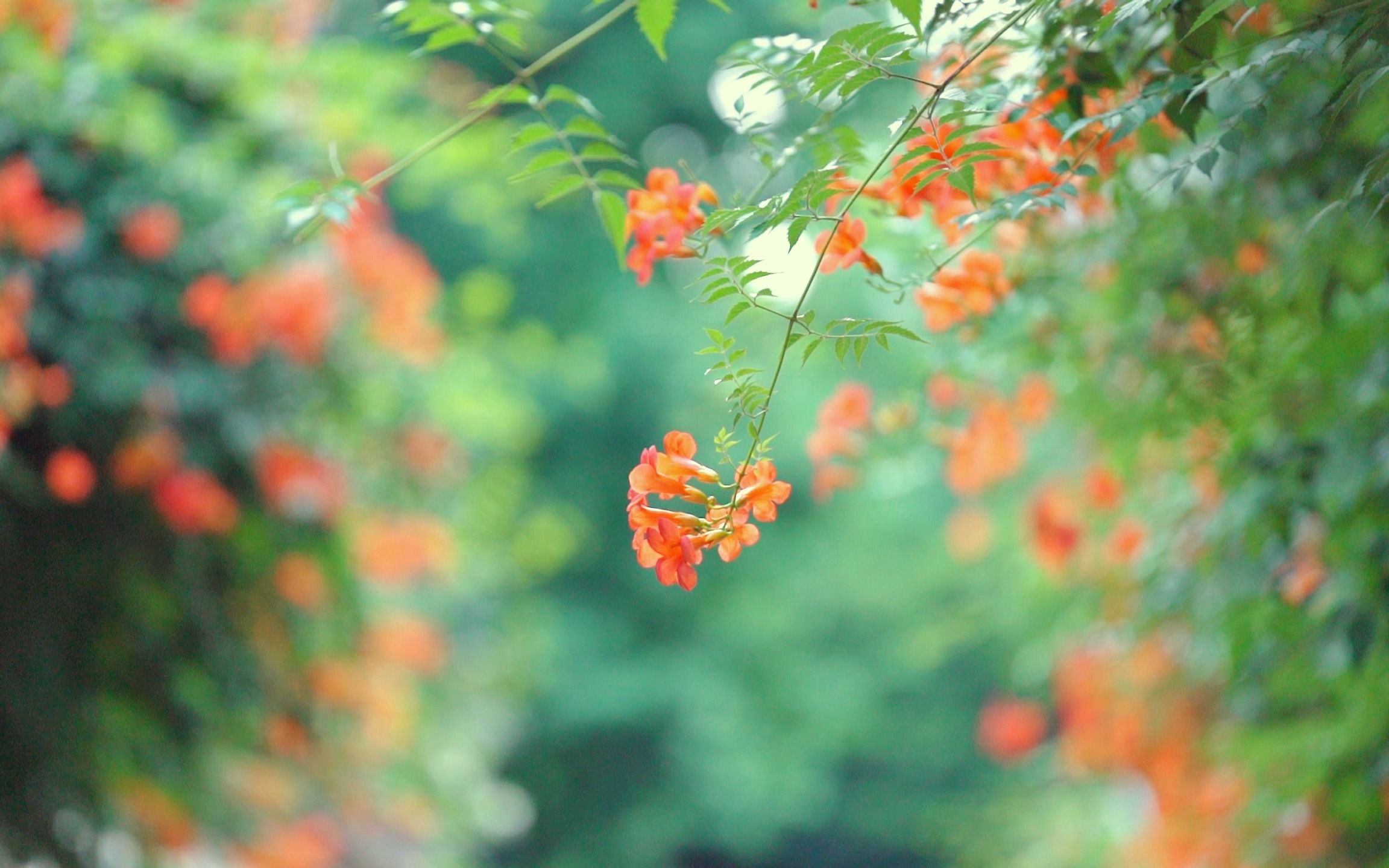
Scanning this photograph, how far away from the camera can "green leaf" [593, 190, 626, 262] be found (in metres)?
1.12

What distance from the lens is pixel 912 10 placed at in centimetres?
77

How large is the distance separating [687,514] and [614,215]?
0.43 m

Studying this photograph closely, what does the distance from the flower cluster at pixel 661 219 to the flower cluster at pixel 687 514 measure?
0.84 ft

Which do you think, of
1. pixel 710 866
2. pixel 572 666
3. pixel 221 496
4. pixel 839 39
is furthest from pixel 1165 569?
pixel 710 866

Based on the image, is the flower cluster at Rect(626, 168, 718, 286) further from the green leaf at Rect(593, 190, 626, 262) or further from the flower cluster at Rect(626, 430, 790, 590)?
the flower cluster at Rect(626, 430, 790, 590)

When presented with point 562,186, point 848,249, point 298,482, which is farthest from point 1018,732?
point 562,186

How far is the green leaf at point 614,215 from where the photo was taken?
1117mm

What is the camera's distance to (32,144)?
2072 millimetres

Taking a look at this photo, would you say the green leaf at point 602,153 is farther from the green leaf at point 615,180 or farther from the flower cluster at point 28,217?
the flower cluster at point 28,217

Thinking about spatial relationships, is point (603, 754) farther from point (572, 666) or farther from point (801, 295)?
point (801, 295)

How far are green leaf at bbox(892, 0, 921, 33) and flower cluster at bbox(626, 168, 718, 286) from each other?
1.09 ft

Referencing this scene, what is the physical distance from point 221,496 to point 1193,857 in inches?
89.6

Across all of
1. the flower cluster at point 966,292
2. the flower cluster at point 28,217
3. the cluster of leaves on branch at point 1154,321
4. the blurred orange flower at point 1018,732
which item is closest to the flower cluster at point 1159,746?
the cluster of leaves on branch at point 1154,321

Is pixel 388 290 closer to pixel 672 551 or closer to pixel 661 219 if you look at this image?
pixel 661 219
